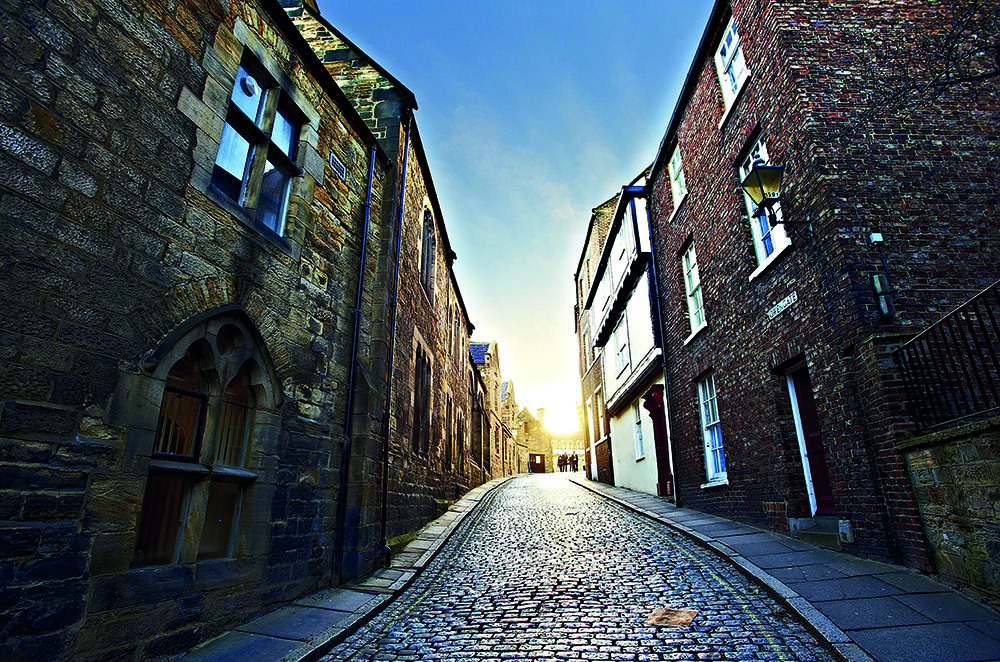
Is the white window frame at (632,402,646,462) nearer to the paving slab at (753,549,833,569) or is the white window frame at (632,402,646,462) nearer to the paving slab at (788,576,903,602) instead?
the paving slab at (753,549,833,569)

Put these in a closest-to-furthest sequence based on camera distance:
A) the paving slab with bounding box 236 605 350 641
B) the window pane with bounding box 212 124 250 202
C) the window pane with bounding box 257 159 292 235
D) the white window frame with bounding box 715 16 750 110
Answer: the paving slab with bounding box 236 605 350 641 < the window pane with bounding box 212 124 250 202 < the window pane with bounding box 257 159 292 235 < the white window frame with bounding box 715 16 750 110

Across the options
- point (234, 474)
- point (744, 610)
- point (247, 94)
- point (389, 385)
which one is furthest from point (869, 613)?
point (247, 94)

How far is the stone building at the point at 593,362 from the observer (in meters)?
22.4

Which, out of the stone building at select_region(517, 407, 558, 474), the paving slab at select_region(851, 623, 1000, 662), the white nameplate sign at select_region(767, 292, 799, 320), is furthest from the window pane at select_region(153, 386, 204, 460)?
the stone building at select_region(517, 407, 558, 474)

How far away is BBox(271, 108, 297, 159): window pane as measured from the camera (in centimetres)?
616

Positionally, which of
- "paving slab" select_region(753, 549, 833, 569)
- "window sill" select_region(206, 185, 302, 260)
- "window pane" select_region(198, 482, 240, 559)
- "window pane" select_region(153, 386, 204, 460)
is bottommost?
"paving slab" select_region(753, 549, 833, 569)

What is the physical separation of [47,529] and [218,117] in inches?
151

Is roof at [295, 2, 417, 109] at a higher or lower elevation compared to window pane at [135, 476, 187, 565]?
higher

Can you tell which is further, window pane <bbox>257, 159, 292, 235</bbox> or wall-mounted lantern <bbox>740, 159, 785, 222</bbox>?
wall-mounted lantern <bbox>740, 159, 785, 222</bbox>

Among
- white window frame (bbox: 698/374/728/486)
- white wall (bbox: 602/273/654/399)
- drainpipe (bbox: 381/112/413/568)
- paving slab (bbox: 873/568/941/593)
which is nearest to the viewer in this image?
paving slab (bbox: 873/568/941/593)

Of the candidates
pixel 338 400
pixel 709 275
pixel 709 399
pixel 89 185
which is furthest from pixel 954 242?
pixel 89 185

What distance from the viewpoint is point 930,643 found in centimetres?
383

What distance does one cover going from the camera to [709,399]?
1116 centimetres

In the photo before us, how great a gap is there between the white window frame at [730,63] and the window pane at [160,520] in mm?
10115
